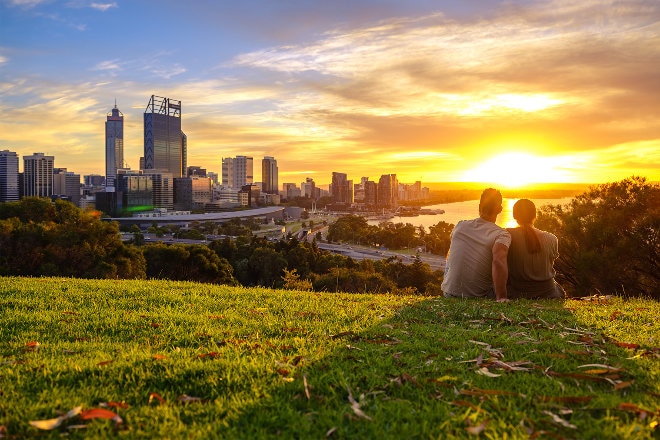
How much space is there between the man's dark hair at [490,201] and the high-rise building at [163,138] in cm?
17069

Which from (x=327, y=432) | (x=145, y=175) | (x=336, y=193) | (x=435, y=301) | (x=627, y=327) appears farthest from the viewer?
(x=336, y=193)

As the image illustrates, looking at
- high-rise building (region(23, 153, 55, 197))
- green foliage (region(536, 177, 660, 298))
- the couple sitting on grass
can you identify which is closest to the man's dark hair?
the couple sitting on grass

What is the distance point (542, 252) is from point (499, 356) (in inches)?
157

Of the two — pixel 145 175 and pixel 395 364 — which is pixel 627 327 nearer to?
pixel 395 364

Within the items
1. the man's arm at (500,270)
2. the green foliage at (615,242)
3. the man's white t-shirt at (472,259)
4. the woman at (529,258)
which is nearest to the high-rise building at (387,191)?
the green foliage at (615,242)

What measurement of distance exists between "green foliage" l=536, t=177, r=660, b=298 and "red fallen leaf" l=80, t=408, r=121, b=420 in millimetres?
15901

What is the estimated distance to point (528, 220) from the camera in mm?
7488

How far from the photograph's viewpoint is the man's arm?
6.98 metres

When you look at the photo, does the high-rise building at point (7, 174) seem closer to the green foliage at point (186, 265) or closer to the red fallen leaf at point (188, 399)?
the green foliage at point (186, 265)

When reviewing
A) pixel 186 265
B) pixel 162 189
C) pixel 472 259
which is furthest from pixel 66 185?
pixel 472 259

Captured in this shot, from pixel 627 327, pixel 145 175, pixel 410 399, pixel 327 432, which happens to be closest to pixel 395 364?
pixel 410 399

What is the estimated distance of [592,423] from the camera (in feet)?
8.91

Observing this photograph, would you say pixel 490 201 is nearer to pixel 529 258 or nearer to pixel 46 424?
pixel 529 258

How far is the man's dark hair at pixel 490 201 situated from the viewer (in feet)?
24.3
